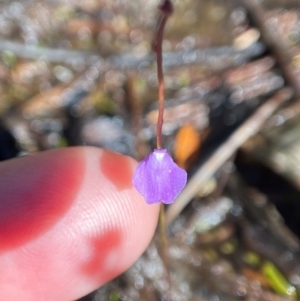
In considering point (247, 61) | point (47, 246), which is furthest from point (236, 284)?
point (247, 61)

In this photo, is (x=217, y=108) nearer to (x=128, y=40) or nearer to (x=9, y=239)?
(x=128, y=40)

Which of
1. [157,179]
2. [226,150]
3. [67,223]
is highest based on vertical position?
[157,179]

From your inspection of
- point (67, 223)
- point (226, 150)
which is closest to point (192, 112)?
point (226, 150)

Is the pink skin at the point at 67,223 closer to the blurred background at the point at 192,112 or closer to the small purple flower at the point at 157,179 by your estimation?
the blurred background at the point at 192,112

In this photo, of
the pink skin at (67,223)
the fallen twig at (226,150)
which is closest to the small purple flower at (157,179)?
the pink skin at (67,223)

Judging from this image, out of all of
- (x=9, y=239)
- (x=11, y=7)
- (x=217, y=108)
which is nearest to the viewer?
(x=9, y=239)

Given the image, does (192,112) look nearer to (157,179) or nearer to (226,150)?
(226,150)
